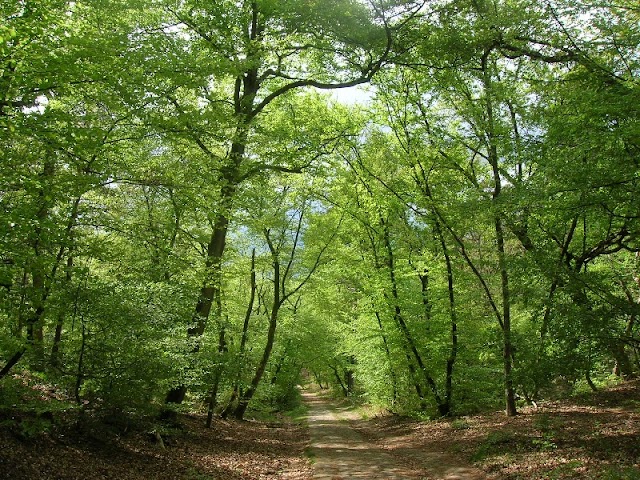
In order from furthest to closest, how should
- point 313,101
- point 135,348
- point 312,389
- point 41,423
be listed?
point 312,389, point 313,101, point 135,348, point 41,423

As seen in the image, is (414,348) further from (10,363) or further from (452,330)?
(10,363)

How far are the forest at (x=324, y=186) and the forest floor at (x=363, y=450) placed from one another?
0.78 metres

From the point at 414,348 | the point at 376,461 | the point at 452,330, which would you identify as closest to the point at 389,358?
the point at 414,348

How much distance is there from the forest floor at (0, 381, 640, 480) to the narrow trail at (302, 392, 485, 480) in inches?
1.0

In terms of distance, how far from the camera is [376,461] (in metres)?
11.4

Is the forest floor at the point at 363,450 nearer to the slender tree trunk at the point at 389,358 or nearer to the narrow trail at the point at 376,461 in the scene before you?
the narrow trail at the point at 376,461

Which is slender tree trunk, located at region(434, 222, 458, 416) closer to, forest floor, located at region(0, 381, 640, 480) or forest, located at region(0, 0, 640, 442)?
forest, located at region(0, 0, 640, 442)

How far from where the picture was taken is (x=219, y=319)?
14.7m

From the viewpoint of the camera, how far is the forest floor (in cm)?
712

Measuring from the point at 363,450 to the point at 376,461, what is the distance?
2.09m

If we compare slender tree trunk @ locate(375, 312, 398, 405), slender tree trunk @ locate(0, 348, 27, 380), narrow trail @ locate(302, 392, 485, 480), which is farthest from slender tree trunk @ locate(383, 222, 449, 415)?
slender tree trunk @ locate(0, 348, 27, 380)

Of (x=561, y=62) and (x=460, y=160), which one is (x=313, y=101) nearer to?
(x=460, y=160)

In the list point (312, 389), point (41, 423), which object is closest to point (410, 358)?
point (41, 423)

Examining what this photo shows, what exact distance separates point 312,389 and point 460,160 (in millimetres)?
44123
